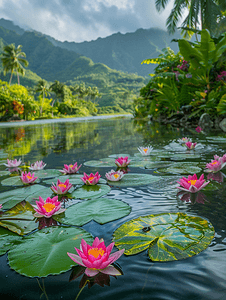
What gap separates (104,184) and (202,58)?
624cm

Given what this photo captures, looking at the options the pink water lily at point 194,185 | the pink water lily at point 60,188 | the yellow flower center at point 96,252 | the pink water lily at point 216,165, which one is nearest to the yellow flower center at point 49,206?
the pink water lily at point 60,188

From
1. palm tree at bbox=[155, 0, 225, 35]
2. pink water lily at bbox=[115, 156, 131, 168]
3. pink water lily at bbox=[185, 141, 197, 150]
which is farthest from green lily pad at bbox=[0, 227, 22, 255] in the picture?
palm tree at bbox=[155, 0, 225, 35]

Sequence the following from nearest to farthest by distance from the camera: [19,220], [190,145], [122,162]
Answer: [19,220] < [122,162] < [190,145]

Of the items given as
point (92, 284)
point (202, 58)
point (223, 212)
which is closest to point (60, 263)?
point (92, 284)

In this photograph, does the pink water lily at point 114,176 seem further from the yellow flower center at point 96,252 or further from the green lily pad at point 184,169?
the yellow flower center at point 96,252

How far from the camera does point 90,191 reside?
162 centimetres

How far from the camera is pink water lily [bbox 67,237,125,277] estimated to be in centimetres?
71

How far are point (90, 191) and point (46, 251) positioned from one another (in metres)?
0.75

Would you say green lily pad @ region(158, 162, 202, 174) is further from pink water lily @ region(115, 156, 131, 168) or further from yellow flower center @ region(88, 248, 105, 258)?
yellow flower center @ region(88, 248, 105, 258)

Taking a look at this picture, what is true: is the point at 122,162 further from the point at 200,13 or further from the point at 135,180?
the point at 200,13

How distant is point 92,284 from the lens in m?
0.71

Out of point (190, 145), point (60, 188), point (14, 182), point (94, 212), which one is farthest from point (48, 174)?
point (190, 145)

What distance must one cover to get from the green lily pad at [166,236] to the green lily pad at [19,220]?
1.58 feet

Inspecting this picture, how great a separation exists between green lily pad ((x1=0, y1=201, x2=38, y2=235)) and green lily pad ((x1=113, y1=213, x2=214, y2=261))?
0.48 m
